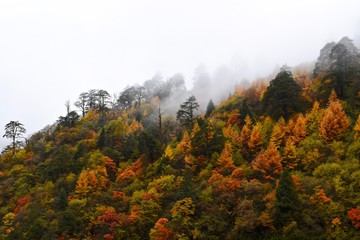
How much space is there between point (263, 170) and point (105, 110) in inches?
2860

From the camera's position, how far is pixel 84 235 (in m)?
52.3

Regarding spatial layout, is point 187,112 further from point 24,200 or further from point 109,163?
point 24,200

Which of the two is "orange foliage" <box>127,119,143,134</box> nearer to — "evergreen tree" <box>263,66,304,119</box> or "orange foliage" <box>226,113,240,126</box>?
"orange foliage" <box>226,113,240,126</box>

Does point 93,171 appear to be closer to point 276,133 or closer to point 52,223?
point 52,223

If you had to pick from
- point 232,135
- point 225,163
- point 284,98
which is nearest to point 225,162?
point 225,163

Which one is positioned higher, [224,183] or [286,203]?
[224,183]

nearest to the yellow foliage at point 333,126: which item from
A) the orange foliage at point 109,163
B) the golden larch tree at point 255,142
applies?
the golden larch tree at point 255,142

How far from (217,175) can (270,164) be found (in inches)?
314

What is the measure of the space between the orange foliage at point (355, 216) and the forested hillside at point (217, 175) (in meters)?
0.12

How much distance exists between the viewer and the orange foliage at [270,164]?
51.9 meters

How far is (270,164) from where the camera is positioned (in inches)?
2057

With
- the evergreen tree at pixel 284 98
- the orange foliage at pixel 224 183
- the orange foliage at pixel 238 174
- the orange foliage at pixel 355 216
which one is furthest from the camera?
the evergreen tree at pixel 284 98

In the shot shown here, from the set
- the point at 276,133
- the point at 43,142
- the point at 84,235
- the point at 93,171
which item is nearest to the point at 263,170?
the point at 276,133

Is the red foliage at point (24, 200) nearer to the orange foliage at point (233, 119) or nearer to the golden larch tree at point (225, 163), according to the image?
the golden larch tree at point (225, 163)
